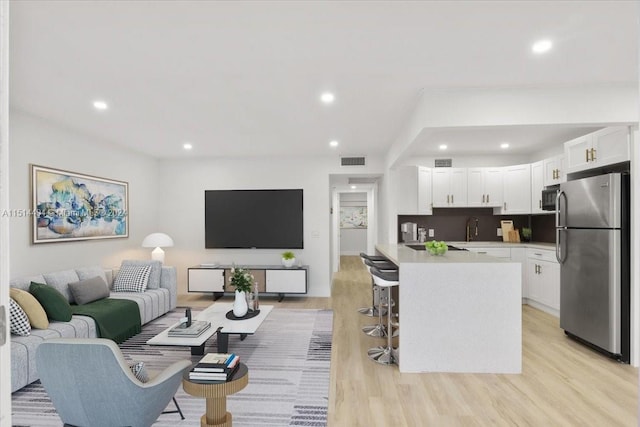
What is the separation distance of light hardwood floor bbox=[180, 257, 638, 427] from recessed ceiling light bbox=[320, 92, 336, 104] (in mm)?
2499

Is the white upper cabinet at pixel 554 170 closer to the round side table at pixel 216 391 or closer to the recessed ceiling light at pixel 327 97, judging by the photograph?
the recessed ceiling light at pixel 327 97

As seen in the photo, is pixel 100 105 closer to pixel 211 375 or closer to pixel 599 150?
pixel 211 375

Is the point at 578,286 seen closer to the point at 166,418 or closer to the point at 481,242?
the point at 481,242

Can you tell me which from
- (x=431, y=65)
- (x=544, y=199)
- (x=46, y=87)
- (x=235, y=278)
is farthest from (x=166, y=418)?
(x=544, y=199)

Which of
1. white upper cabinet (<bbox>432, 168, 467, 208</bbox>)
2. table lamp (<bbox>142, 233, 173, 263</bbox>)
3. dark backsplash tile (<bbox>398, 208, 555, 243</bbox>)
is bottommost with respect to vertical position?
table lamp (<bbox>142, 233, 173, 263</bbox>)

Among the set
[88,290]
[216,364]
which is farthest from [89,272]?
[216,364]

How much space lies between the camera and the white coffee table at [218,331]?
3016 mm

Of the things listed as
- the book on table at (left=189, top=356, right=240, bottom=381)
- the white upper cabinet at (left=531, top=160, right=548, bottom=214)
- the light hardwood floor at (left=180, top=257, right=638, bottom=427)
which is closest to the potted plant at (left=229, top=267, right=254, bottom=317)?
the light hardwood floor at (left=180, top=257, right=638, bottom=427)

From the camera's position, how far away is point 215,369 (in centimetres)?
204

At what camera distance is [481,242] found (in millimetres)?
6031

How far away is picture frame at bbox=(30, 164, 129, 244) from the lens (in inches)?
154

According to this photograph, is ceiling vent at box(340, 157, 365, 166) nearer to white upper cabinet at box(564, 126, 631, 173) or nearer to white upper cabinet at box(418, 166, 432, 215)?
white upper cabinet at box(418, 166, 432, 215)

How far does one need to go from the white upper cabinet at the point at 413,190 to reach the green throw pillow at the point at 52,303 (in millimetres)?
4732

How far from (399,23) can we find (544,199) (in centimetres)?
406
